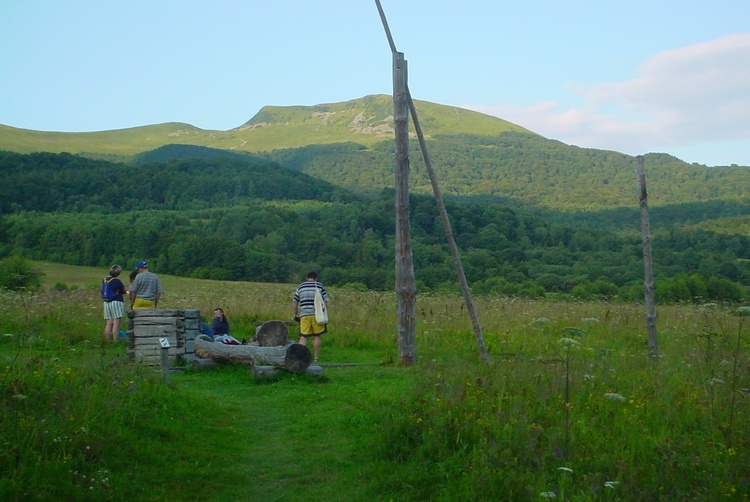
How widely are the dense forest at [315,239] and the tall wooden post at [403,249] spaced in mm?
19040

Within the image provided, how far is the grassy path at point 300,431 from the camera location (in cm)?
642

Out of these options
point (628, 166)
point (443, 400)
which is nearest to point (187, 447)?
point (443, 400)

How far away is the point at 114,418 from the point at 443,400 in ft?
10.5

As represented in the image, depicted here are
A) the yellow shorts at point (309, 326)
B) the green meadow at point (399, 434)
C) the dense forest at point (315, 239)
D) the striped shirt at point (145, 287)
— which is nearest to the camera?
the green meadow at point (399, 434)

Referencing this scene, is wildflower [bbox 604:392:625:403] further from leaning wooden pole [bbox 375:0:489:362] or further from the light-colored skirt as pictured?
the light-colored skirt

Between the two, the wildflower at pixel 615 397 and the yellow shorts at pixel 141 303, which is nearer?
the wildflower at pixel 615 397

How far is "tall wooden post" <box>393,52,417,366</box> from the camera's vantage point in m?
12.4

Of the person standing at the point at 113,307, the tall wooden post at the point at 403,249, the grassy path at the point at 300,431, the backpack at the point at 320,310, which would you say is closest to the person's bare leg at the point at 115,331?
the person standing at the point at 113,307

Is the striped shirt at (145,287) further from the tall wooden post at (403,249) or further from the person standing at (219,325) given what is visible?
the tall wooden post at (403,249)

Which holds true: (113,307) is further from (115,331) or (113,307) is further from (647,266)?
(647,266)

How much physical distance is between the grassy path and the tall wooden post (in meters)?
0.63

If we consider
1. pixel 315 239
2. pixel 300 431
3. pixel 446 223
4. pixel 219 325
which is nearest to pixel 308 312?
pixel 219 325

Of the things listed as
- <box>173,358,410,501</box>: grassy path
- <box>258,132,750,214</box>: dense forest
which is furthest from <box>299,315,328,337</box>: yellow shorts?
<box>258,132,750,214</box>: dense forest

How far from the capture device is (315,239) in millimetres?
80312
